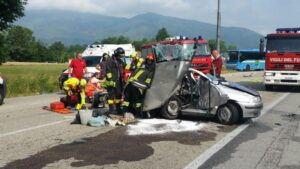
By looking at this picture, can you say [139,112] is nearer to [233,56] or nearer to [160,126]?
[160,126]

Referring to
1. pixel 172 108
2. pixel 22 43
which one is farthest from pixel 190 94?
pixel 22 43

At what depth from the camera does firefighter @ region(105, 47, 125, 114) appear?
10695 millimetres

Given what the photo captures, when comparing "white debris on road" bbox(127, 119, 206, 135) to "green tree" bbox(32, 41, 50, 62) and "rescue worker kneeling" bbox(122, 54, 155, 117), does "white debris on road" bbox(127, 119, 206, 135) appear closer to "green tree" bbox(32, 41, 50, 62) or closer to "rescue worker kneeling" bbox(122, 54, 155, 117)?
"rescue worker kneeling" bbox(122, 54, 155, 117)

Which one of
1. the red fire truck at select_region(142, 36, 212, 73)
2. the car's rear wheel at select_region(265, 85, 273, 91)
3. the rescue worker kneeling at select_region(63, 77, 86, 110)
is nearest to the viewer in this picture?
the rescue worker kneeling at select_region(63, 77, 86, 110)

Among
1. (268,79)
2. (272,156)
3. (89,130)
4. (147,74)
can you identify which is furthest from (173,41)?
(272,156)

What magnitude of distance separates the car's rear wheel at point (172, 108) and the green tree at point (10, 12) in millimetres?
19393

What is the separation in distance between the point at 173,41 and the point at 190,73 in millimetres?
10745

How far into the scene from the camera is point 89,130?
881 cm

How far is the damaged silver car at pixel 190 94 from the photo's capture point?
31.8ft

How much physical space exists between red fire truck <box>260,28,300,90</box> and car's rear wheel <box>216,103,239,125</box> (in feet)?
35.4

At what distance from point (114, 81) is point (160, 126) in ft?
6.81

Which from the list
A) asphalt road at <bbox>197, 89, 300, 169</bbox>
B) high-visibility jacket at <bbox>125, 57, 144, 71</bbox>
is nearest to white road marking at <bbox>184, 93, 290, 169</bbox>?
asphalt road at <bbox>197, 89, 300, 169</bbox>

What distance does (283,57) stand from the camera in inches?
770

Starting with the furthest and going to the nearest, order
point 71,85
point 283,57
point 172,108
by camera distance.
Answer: point 283,57 → point 71,85 → point 172,108
